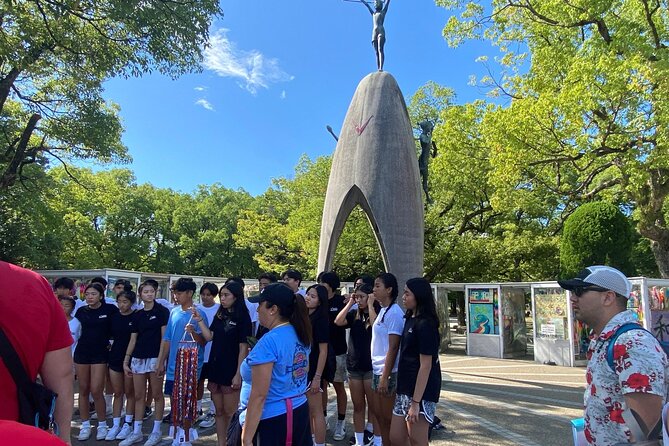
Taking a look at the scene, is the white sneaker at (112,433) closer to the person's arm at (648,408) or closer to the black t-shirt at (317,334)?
the black t-shirt at (317,334)

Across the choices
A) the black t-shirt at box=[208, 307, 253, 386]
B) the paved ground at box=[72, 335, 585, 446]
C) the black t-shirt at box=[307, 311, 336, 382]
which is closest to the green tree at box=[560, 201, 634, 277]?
the paved ground at box=[72, 335, 585, 446]

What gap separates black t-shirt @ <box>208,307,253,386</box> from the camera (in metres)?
4.55

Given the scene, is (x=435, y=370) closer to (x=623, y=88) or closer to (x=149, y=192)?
(x=623, y=88)

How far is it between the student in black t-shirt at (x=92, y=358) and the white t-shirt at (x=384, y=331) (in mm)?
3452

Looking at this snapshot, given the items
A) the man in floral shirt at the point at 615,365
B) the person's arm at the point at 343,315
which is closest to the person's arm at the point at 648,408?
the man in floral shirt at the point at 615,365

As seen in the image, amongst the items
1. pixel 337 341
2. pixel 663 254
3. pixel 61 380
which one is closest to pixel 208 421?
pixel 337 341

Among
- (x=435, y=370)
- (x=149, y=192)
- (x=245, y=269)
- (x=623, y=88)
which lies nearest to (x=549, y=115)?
(x=623, y=88)

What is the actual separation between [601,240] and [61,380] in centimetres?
1499

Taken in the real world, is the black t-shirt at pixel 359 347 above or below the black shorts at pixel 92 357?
above

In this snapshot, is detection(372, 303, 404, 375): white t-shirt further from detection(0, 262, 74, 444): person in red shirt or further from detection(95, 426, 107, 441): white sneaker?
detection(95, 426, 107, 441): white sneaker

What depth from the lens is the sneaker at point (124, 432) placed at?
531 centimetres

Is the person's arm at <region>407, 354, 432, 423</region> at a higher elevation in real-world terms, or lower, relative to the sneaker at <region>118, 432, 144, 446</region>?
higher

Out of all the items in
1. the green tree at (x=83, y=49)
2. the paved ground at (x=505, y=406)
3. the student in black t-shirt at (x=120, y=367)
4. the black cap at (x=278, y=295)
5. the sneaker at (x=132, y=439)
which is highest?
A: the green tree at (x=83, y=49)

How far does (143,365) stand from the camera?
17.7ft
